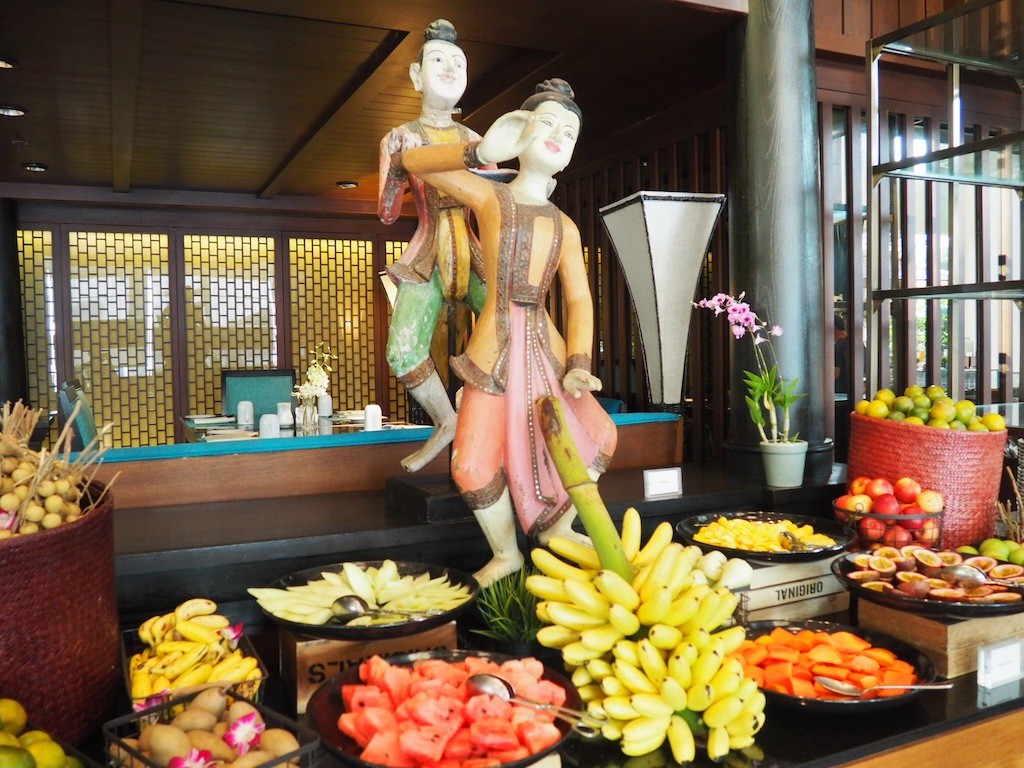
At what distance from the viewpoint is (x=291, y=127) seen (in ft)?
15.5

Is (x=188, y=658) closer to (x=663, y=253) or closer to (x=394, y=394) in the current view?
(x=663, y=253)

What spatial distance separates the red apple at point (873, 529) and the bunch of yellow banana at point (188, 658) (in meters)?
1.47

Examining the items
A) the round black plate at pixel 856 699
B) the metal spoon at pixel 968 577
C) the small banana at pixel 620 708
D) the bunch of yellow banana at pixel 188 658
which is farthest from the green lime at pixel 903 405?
the bunch of yellow banana at pixel 188 658

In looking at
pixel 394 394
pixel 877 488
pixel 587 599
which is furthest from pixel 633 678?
pixel 394 394

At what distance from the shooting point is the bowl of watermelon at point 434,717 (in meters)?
1.07

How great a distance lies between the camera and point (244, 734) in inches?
41.9

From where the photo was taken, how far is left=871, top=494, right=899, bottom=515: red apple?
2004mm

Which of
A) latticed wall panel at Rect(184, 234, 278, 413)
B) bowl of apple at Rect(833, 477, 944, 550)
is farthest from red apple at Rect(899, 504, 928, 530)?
latticed wall panel at Rect(184, 234, 278, 413)

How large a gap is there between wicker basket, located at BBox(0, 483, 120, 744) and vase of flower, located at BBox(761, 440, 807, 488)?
77.7 inches

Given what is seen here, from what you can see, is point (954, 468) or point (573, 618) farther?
point (954, 468)

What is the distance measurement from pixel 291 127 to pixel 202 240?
2679 mm

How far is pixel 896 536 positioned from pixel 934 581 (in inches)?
13.5

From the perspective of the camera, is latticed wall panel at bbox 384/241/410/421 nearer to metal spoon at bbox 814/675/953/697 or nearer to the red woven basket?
the red woven basket

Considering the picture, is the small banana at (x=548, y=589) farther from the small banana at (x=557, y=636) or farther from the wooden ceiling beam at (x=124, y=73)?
the wooden ceiling beam at (x=124, y=73)
